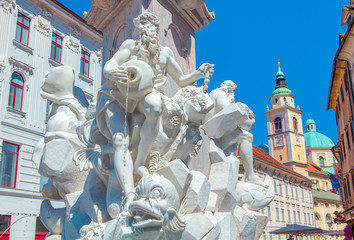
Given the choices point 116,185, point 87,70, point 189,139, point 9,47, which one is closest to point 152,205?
point 116,185

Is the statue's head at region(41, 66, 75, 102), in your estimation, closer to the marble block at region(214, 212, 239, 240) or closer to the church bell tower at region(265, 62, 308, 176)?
the marble block at region(214, 212, 239, 240)

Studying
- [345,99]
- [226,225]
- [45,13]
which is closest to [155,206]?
[226,225]

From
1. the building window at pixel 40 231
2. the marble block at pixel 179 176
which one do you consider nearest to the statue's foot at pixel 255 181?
the marble block at pixel 179 176

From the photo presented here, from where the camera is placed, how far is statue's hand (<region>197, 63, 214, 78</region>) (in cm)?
496

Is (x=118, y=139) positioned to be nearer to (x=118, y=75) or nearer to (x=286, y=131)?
(x=118, y=75)

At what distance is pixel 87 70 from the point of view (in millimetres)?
20422

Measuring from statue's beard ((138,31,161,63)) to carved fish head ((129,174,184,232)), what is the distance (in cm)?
182

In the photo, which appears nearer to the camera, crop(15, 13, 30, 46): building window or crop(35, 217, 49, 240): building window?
crop(35, 217, 49, 240): building window

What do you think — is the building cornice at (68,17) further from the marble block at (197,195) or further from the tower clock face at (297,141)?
the tower clock face at (297,141)

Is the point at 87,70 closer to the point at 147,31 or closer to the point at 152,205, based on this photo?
the point at 147,31

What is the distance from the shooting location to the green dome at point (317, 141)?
102938 mm

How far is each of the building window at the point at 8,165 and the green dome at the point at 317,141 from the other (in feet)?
320

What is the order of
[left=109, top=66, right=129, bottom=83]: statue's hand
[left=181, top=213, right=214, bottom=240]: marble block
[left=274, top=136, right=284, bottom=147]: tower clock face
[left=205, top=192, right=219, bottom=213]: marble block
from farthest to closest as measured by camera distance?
[left=274, top=136, right=284, bottom=147]: tower clock face < [left=205, top=192, right=219, bottom=213]: marble block < [left=109, top=66, right=129, bottom=83]: statue's hand < [left=181, top=213, right=214, bottom=240]: marble block

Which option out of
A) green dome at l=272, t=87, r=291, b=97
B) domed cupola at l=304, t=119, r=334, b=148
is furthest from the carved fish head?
domed cupola at l=304, t=119, r=334, b=148
